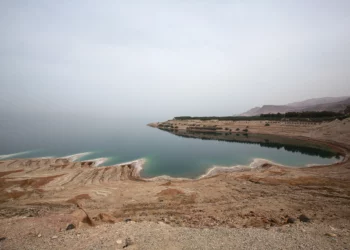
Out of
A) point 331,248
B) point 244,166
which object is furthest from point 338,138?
point 331,248

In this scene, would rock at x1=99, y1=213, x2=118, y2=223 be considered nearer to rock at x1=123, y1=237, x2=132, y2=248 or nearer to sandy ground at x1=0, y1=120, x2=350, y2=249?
sandy ground at x1=0, y1=120, x2=350, y2=249

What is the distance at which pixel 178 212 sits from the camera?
12938mm

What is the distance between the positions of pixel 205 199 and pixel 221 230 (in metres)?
6.63

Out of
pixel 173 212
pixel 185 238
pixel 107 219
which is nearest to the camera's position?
pixel 185 238

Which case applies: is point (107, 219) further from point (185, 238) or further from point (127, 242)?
point (185, 238)

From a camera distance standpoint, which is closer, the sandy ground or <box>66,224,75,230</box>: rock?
the sandy ground

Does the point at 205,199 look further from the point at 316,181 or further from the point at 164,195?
the point at 316,181

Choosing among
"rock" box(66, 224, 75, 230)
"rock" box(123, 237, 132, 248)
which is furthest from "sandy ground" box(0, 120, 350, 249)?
"rock" box(66, 224, 75, 230)

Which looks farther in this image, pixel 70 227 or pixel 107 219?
pixel 107 219

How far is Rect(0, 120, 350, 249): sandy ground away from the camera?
24.7 ft

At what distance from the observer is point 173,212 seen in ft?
42.6

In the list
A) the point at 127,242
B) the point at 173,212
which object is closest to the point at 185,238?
the point at 127,242

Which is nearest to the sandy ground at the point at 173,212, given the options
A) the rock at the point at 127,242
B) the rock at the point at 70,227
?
the rock at the point at 127,242

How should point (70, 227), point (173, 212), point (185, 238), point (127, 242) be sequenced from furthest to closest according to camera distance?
1. point (173, 212)
2. point (70, 227)
3. point (185, 238)
4. point (127, 242)
